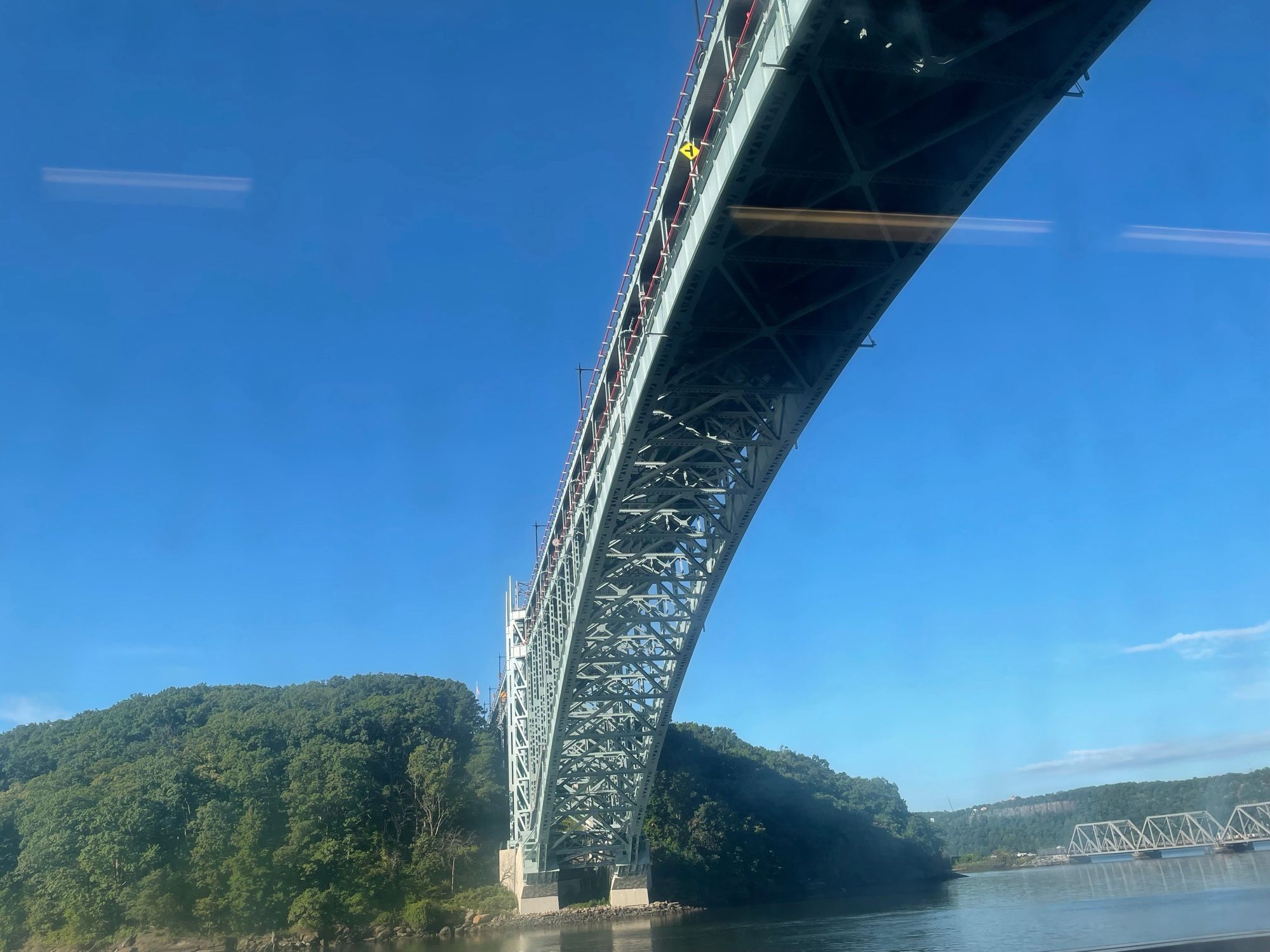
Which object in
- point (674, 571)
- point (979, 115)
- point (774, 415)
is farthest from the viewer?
point (674, 571)

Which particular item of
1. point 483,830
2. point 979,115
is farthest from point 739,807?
point 979,115

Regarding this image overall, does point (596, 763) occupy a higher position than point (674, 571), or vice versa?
point (674, 571)

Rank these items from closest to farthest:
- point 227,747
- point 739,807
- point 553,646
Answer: point 553,646 → point 227,747 → point 739,807

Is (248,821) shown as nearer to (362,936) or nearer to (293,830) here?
(293,830)

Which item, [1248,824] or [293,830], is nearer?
[293,830]

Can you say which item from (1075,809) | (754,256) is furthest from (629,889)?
(1075,809)

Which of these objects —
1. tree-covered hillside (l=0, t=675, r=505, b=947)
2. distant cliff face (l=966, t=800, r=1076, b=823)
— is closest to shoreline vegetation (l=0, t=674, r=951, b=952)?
tree-covered hillside (l=0, t=675, r=505, b=947)

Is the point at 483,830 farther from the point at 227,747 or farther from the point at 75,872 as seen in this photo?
the point at 75,872

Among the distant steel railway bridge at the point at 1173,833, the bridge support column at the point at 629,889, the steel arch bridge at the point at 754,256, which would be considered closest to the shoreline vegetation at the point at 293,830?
the bridge support column at the point at 629,889
